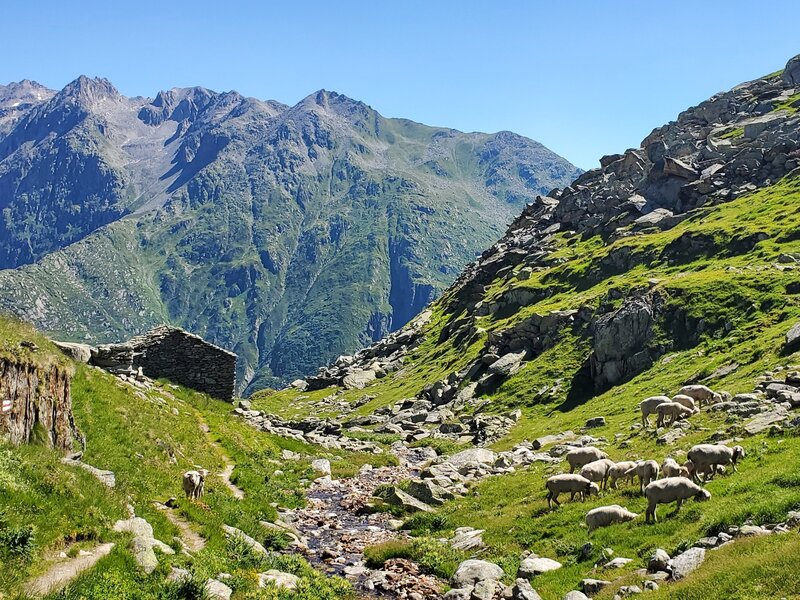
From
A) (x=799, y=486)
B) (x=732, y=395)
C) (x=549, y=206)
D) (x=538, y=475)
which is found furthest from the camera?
(x=549, y=206)

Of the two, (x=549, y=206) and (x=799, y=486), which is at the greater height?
(x=549, y=206)

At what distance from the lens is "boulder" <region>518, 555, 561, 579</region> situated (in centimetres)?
1752

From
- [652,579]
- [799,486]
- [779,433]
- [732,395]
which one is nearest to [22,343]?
[652,579]

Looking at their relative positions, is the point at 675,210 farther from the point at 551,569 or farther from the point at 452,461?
the point at 551,569

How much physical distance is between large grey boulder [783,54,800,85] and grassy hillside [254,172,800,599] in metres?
85.8

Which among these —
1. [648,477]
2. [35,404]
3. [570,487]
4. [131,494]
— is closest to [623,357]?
[570,487]

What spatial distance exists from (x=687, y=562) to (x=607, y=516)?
17.4 ft

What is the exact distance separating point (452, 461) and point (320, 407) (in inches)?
2601

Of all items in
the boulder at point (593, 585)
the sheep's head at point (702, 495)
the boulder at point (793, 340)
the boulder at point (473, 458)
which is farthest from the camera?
the boulder at point (793, 340)

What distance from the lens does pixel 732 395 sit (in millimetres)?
34750

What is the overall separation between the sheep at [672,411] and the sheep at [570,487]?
11.5 m

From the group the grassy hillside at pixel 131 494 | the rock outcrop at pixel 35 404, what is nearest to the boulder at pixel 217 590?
the grassy hillside at pixel 131 494

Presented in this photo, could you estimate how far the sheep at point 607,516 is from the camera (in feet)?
63.5

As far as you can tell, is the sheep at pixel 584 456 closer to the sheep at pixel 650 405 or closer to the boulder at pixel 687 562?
the sheep at pixel 650 405
